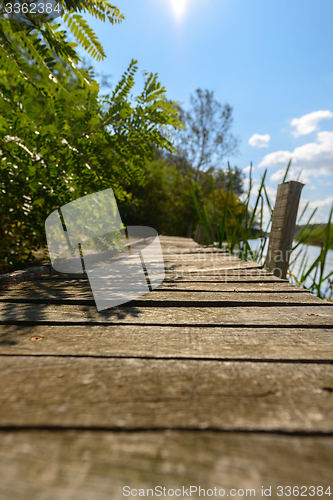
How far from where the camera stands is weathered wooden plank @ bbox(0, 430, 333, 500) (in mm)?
460

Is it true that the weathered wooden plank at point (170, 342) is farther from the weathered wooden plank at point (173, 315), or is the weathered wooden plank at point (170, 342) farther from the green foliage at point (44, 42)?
the green foliage at point (44, 42)

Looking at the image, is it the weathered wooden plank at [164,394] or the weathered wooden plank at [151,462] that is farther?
the weathered wooden plank at [164,394]

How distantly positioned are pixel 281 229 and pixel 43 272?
6.86 feet

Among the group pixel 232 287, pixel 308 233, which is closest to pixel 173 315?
pixel 232 287

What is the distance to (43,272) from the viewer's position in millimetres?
2301

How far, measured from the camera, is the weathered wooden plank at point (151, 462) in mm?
460

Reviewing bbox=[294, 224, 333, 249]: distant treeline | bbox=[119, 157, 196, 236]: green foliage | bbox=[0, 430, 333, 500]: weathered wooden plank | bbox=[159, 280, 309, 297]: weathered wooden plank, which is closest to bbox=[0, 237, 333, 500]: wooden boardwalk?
bbox=[0, 430, 333, 500]: weathered wooden plank

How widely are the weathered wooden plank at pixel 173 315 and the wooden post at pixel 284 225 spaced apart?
118 cm

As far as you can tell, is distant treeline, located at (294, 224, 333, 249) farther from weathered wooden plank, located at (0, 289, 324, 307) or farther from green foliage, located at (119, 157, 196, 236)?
green foliage, located at (119, 157, 196, 236)

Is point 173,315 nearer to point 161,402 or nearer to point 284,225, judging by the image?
point 161,402

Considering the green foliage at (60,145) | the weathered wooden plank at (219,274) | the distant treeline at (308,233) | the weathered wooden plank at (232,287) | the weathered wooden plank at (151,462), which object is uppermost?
the green foliage at (60,145)

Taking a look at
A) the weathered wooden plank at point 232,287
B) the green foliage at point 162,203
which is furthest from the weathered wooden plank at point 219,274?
the green foliage at point 162,203

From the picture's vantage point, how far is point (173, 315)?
1.33m

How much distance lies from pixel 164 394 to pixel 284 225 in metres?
2.23
